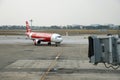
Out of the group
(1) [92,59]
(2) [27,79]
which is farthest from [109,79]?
(1) [92,59]

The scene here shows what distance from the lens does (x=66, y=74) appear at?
21609mm

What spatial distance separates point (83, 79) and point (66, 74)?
2.44 m

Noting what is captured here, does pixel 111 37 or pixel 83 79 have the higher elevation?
pixel 111 37

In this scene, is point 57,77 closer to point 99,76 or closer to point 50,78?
point 50,78

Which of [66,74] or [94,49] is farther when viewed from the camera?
[66,74]

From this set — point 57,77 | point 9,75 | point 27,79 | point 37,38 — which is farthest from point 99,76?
point 37,38

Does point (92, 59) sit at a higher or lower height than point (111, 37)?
lower

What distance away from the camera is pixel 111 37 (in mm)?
11086

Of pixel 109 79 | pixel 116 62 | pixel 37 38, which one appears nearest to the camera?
pixel 116 62

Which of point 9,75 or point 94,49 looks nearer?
point 94,49

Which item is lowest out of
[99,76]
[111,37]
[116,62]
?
[99,76]

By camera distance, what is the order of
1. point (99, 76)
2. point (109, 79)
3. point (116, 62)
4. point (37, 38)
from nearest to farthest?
point (116, 62), point (109, 79), point (99, 76), point (37, 38)

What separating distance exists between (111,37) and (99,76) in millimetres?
9938

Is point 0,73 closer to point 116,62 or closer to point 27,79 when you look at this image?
point 27,79
